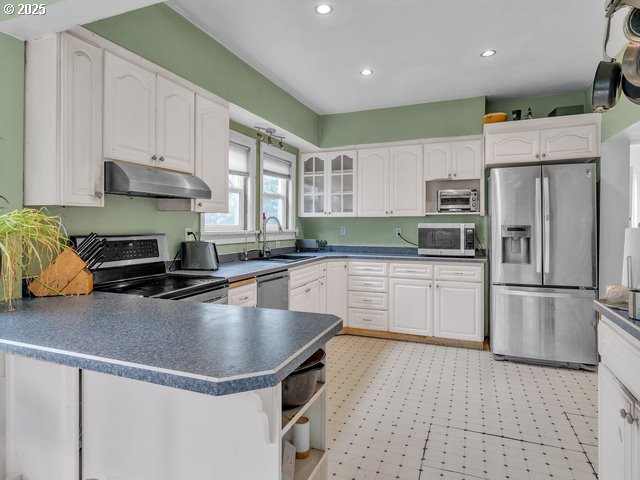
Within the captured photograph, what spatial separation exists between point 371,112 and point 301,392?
4.31m

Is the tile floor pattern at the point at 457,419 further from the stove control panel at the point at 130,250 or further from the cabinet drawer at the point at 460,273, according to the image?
the stove control panel at the point at 130,250

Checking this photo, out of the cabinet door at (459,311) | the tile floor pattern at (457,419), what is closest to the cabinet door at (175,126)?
the tile floor pattern at (457,419)

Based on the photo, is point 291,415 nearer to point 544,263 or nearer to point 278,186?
point 544,263

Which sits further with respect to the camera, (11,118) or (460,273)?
(460,273)

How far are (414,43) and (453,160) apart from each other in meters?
1.61

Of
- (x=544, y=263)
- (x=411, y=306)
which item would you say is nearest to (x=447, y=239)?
(x=411, y=306)

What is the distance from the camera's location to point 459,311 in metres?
4.04

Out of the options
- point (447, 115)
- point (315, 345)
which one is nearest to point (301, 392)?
point (315, 345)

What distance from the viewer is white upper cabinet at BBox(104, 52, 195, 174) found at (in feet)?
6.80

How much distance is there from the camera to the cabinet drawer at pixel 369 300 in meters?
4.37

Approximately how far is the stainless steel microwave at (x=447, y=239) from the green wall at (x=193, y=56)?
1978mm

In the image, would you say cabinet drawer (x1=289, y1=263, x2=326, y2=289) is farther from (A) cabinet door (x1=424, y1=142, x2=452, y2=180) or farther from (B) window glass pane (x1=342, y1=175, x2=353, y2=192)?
(A) cabinet door (x1=424, y1=142, x2=452, y2=180)

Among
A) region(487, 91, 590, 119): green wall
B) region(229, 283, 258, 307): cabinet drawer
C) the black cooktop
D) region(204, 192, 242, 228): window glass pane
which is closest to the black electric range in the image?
the black cooktop

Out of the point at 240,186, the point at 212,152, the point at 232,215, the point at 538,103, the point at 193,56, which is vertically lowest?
the point at 232,215
